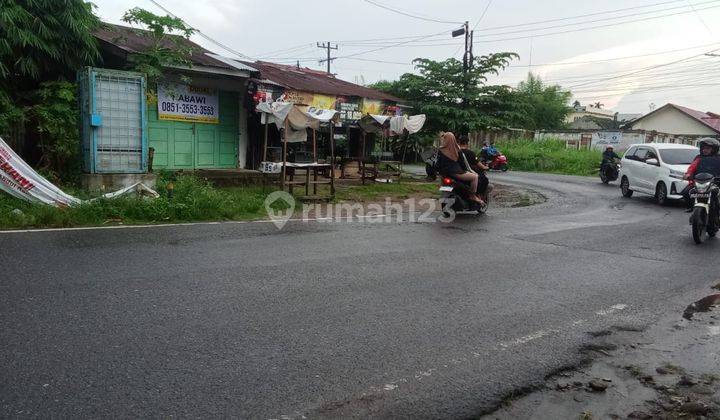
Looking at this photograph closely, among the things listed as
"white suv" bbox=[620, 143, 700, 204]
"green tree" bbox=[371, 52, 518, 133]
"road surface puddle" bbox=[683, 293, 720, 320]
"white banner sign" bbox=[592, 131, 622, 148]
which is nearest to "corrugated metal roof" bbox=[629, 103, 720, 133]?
"white banner sign" bbox=[592, 131, 622, 148]

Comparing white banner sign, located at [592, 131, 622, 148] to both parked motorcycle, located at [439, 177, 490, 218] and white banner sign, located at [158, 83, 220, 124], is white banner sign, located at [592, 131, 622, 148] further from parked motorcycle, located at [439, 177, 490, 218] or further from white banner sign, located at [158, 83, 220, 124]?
white banner sign, located at [158, 83, 220, 124]

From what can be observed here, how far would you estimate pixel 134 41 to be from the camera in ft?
49.7

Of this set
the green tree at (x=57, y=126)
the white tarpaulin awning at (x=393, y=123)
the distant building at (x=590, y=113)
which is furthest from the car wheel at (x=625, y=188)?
the distant building at (x=590, y=113)

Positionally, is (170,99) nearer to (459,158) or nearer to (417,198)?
(417,198)

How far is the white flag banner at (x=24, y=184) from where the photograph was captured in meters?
9.59

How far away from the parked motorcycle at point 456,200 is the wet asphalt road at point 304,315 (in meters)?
2.80

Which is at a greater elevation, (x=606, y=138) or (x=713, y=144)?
(x=606, y=138)

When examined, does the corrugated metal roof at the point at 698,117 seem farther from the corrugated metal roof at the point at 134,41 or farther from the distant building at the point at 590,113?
the corrugated metal roof at the point at 134,41

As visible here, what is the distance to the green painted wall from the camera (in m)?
15.7

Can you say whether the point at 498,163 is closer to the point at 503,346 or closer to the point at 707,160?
the point at 707,160

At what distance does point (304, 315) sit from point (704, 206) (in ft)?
25.0

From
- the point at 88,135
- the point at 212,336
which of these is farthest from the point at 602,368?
the point at 88,135

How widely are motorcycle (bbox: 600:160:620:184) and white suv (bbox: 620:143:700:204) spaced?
4.64m

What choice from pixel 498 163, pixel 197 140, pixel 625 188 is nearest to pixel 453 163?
pixel 197 140
